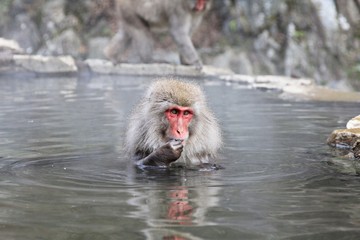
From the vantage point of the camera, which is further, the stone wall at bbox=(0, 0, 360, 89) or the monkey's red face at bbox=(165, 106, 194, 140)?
the stone wall at bbox=(0, 0, 360, 89)

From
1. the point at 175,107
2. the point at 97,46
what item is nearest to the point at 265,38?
the point at 97,46

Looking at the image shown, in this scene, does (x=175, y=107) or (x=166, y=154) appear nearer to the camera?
(x=166, y=154)

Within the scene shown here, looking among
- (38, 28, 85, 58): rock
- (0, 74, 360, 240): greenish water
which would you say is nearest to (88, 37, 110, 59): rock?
(38, 28, 85, 58): rock

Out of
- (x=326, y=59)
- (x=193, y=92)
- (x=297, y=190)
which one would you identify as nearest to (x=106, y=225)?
(x=297, y=190)

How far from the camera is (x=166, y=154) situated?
4.42 m

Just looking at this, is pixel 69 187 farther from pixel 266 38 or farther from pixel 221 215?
pixel 266 38

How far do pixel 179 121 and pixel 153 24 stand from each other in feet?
26.9

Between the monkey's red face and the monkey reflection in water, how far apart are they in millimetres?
7457

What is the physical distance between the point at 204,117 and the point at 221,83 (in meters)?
6.38

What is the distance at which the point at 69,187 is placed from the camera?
3998mm

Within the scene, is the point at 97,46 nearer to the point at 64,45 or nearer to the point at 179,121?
the point at 64,45

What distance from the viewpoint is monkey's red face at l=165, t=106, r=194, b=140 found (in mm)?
4402

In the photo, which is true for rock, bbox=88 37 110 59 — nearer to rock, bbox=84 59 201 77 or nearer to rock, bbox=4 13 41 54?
rock, bbox=4 13 41 54

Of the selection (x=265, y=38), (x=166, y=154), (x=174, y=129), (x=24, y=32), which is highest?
(x=24, y=32)
